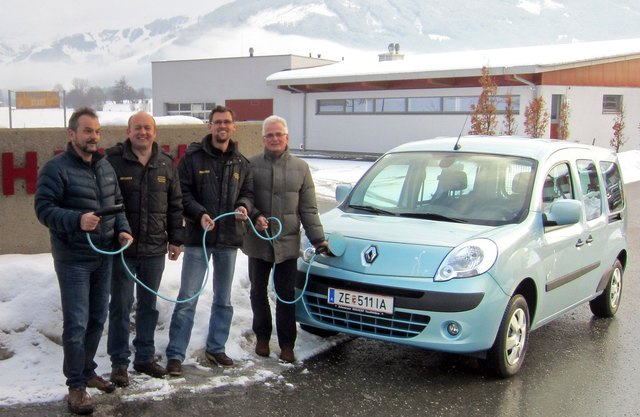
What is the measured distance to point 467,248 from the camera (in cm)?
509

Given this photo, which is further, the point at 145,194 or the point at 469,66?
the point at 469,66

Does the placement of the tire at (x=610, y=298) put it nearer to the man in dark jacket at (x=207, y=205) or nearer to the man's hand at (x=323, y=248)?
the man's hand at (x=323, y=248)

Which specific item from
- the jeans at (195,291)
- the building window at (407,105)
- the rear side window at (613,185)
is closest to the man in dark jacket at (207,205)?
the jeans at (195,291)

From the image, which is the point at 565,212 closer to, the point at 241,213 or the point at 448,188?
the point at 448,188

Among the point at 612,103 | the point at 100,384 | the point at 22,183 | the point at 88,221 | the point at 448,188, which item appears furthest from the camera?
the point at 612,103

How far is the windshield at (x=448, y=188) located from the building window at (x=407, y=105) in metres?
21.4

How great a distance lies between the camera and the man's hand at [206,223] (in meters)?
4.95

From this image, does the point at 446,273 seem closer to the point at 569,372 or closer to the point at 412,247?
the point at 412,247

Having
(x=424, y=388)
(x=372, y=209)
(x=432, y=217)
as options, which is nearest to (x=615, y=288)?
(x=432, y=217)

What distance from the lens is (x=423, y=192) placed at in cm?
630

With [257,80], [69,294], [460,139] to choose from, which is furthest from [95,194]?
[257,80]

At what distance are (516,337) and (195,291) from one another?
95.3 inches

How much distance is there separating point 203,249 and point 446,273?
175cm

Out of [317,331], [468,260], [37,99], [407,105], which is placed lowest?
[317,331]
